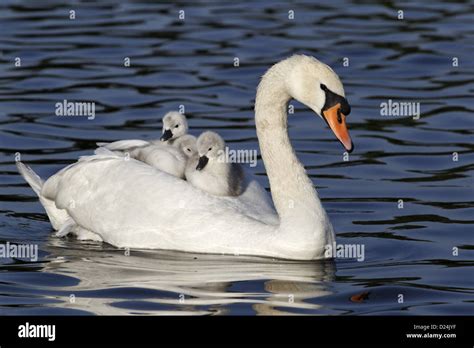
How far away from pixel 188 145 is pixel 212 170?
806 mm

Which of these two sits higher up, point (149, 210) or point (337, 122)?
point (337, 122)

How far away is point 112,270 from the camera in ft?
→ 40.6

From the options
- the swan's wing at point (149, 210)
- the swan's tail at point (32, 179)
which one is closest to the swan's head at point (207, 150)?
the swan's wing at point (149, 210)

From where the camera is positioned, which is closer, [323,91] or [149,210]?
[323,91]

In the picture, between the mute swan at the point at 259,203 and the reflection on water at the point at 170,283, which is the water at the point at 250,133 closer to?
the reflection on water at the point at 170,283

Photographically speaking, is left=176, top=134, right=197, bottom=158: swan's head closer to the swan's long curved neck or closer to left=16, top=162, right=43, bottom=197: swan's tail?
the swan's long curved neck

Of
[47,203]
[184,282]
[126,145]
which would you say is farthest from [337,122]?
[47,203]

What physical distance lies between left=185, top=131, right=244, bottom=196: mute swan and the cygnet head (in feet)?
3.33

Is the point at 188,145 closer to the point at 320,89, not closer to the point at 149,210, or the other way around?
the point at 149,210

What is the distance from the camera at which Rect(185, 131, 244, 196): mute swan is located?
12984 millimetres

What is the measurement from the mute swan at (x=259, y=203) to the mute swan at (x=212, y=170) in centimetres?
12

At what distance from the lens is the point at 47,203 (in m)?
14.1
